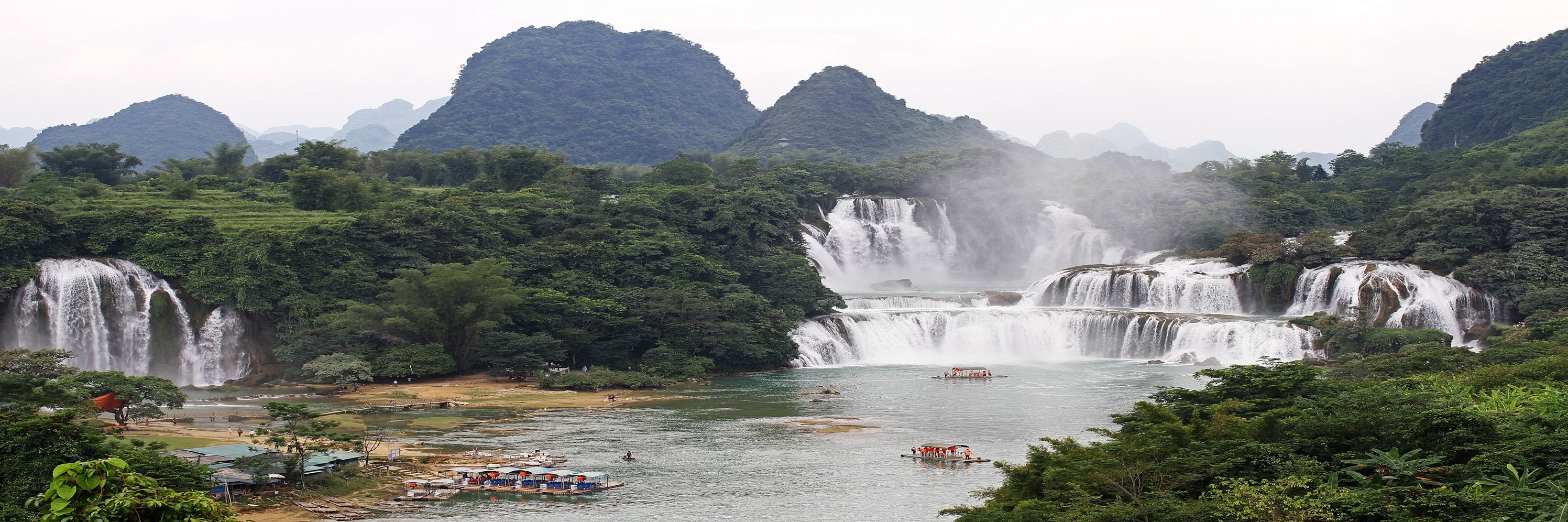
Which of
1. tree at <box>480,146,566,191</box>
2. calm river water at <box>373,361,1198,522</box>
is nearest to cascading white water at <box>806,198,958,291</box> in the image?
tree at <box>480,146,566,191</box>

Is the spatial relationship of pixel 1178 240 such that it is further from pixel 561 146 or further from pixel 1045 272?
pixel 561 146

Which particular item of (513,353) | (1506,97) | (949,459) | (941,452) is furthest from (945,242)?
(1506,97)

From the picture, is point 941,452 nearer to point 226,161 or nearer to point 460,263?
point 460,263

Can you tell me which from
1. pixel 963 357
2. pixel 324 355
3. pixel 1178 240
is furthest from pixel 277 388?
pixel 1178 240

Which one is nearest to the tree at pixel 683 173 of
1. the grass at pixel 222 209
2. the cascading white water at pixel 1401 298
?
the grass at pixel 222 209

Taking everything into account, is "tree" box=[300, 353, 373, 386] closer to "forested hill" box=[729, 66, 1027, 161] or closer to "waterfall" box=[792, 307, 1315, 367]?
"waterfall" box=[792, 307, 1315, 367]

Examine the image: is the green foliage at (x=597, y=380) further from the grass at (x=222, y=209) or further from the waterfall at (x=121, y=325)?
the grass at (x=222, y=209)
